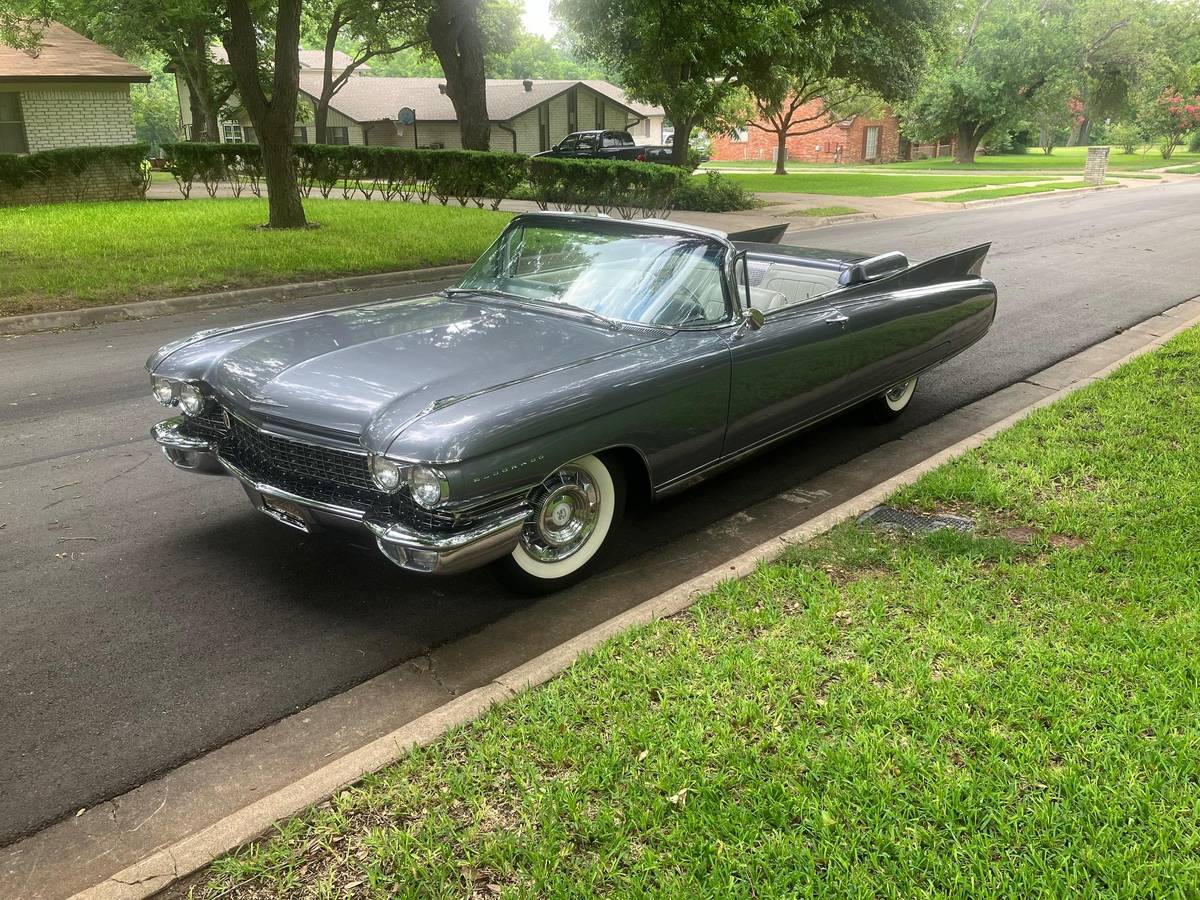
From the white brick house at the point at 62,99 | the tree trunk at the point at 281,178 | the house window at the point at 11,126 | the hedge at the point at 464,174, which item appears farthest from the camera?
the house window at the point at 11,126

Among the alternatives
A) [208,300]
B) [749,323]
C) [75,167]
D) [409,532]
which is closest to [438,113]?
[75,167]

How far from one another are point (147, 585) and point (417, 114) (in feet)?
164

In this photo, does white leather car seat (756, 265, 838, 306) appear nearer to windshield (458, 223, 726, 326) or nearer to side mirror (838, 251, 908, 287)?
side mirror (838, 251, 908, 287)

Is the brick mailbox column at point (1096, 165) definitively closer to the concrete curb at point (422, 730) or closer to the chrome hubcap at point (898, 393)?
the chrome hubcap at point (898, 393)

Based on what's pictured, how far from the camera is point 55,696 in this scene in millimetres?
3230

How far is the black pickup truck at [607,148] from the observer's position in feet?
104

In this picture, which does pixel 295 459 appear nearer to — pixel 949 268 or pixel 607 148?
pixel 949 268

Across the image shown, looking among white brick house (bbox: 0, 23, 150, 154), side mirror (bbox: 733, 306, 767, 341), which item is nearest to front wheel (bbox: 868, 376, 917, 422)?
side mirror (bbox: 733, 306, 767, 341)

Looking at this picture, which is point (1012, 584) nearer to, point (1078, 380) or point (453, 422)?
point (453, 422)

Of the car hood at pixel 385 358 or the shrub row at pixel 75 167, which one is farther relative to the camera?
the shrub row at pixel 75 167

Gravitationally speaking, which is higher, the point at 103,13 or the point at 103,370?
the point at 103,13

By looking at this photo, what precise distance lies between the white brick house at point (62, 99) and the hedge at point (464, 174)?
2438mm

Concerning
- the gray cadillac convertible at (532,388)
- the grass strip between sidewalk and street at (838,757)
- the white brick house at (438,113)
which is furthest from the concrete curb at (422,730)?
the white brick house at (438,113)

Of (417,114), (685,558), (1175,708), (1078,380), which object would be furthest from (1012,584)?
(417,114)
